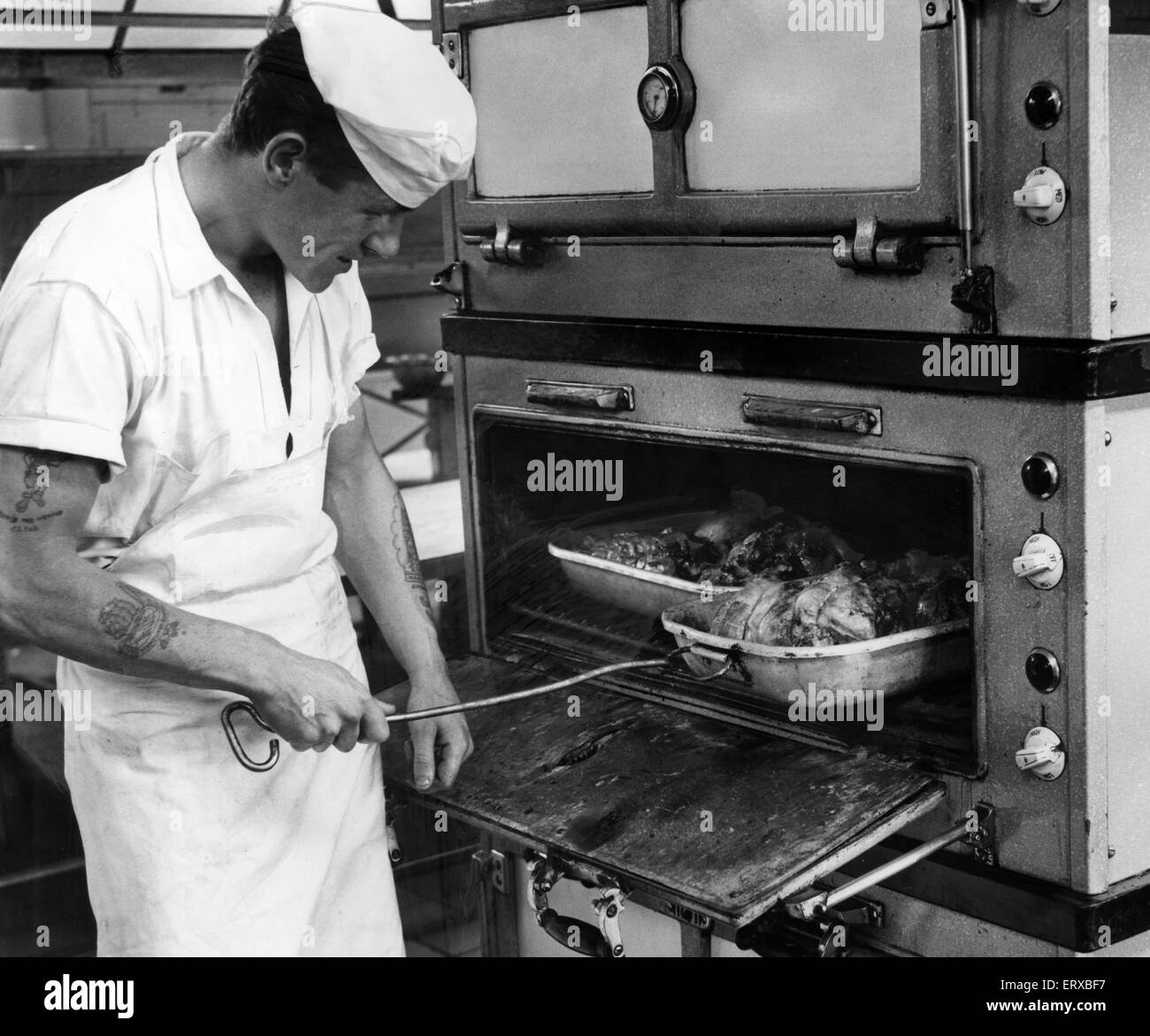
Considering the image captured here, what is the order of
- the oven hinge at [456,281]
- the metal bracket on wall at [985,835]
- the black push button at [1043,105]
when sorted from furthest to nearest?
the oven hinge at [456,281], the metal bracket on wall at [985,835], the black push button at [1043,105]

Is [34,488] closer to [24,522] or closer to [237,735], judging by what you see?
[24,522]

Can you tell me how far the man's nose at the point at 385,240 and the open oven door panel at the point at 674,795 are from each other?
719 mm

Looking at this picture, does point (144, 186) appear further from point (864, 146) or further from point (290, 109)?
point (864, 146)

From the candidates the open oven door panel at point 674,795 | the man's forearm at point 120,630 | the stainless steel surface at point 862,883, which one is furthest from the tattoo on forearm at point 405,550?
the stainless steel surface at point 862,883

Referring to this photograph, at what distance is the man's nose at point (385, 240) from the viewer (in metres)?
1.66

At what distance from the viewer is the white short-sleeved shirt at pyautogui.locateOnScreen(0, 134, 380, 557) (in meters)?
1.49

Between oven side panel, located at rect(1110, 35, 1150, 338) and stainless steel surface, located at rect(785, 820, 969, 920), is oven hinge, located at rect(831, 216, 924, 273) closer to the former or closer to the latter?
oven side panel, located at rect(1110, 35, 1150, 338)

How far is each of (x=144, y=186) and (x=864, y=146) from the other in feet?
2.83

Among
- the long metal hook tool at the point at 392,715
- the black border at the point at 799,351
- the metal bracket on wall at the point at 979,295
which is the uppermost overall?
the metal bracket on wall at the point at 979,295

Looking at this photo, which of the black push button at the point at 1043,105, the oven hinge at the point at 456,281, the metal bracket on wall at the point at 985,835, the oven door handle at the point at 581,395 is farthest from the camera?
the oven hinge at the point at 456,281

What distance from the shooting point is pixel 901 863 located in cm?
158

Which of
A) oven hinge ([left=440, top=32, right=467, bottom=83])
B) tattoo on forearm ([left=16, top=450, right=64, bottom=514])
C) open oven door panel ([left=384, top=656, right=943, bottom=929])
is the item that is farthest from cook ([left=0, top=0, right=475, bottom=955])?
oven hinge ([left=440, top=32, right=467, bottom=83])

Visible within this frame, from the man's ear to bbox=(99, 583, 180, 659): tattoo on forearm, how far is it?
1.65ft

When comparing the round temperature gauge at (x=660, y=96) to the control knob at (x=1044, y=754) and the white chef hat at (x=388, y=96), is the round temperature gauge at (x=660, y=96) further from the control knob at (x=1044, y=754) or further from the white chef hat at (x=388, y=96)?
the control knob at (x=1044, y=754)
